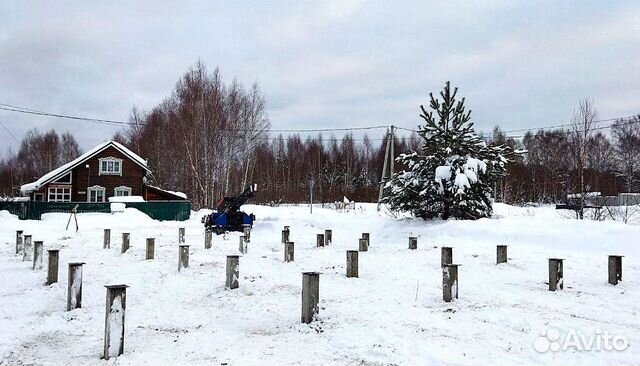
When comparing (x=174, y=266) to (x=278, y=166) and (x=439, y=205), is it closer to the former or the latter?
(x=439, y=205)

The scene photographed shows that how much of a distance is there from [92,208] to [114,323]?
86.2ft

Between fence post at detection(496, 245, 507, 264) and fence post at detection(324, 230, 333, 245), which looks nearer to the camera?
fence post at detection(496, 245, 507, 264)

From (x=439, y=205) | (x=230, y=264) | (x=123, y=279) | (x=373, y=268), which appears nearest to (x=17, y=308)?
(x=123, y=279)

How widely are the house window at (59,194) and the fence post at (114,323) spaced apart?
37299 millimetres

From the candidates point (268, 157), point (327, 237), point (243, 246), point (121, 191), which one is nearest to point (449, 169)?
point (327, 237)

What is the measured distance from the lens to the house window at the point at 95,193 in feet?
126

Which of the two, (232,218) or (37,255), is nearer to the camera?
(37,255)

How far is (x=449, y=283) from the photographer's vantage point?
733 cm

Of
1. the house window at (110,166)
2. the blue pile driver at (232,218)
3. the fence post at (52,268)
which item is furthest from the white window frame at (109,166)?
the fence post at (52,268)

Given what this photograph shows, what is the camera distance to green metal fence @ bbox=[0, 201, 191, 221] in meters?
28.0

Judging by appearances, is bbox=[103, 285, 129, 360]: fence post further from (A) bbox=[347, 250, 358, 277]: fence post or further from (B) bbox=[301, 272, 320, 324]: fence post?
(A) bbox=[347, 250, 358, 277]: fence post

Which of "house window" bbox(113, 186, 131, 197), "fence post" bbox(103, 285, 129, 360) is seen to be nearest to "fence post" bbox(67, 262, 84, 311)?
"fence post" bbox(103, 285, 129, 360)

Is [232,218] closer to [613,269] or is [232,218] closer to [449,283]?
[449,283]

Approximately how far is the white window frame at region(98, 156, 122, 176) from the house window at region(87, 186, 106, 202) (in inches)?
50.0
